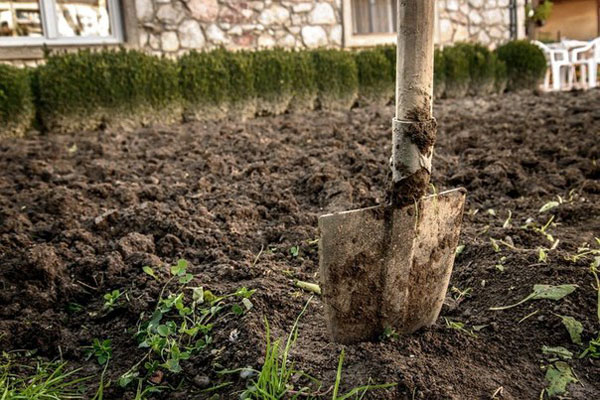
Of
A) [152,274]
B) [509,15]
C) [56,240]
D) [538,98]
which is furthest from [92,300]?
[509,15]

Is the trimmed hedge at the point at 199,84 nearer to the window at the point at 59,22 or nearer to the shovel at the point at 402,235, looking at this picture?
the window at the point at 59,22

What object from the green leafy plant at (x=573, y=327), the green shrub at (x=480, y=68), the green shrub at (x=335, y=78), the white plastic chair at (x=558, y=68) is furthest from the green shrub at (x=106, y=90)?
the white plastic chair at (x=558, y=68)

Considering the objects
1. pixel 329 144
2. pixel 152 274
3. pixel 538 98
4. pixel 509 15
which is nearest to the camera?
pixel 152 274

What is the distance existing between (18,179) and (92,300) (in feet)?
5.89

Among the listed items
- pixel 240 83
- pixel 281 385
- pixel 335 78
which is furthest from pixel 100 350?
pixel 335 78

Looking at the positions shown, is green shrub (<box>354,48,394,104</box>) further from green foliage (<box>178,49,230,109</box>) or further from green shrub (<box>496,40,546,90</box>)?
green shrub (<box>496,40,546,90</box>)

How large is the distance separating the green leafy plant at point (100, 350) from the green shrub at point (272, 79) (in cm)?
466

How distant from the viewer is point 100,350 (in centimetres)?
179

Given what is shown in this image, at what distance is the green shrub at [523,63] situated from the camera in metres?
8.26

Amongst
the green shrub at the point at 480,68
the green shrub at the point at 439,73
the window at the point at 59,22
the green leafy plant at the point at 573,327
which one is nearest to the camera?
the green leafy plant at the point at 573,327

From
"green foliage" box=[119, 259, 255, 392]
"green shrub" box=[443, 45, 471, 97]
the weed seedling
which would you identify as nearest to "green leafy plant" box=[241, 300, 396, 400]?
"green foliage" box=[119, 259, 255, 392]

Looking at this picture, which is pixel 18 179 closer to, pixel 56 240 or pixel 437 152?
pixel 56 240

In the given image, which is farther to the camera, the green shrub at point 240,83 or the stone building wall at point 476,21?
the stone building wall at point 476,21

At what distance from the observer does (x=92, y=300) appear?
81.4 inches
